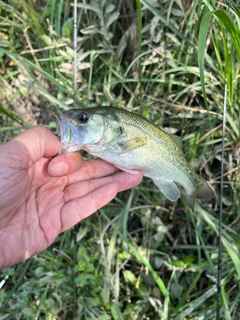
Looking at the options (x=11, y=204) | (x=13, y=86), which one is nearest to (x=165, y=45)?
(x=13, y=86)

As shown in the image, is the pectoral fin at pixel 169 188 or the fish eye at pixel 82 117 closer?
the fish eye at pixel 82 117

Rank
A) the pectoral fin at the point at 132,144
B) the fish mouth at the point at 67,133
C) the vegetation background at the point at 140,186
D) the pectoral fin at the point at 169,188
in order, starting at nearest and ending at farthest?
the fish mouth at the point at 67,133 → the pectoral fin at the point at 132,144 → the pectoral fin at the point at 169,188 → the vegetation background at the point at 140,186

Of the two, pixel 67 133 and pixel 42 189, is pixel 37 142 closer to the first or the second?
pixel 67 133

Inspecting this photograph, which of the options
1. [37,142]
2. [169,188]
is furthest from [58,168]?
[169,188]

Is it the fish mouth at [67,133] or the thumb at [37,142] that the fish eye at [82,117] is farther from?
the thumb at [37,142]

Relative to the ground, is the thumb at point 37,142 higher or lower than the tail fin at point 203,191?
higher

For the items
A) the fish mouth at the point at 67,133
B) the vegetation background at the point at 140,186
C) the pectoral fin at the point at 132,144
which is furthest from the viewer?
the vegetation background at the point at 140,186

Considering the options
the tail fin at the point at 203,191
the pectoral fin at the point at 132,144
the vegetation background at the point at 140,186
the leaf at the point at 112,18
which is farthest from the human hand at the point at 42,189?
the leaf at the point at 112,18
